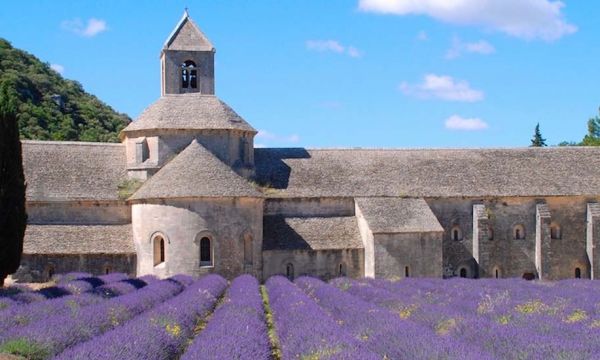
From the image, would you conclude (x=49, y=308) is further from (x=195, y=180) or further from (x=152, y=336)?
(x=195, y=180)

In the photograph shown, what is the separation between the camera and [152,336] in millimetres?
13930

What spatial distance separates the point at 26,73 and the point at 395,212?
42968 millimetres

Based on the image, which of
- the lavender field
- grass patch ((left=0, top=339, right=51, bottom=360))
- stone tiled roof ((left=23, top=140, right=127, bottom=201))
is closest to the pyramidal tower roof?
stone tiled roof ((left=23, top=140, right=127, bottom=201))

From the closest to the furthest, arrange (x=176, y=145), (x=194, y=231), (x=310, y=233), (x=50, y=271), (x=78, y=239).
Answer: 1. (x=194, y=231)
2. (x=50, y=271)
3. (x=78, y=239)
4. (x=310, y=233)
5. (x=176, y=145)

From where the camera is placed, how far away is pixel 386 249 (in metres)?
36.6

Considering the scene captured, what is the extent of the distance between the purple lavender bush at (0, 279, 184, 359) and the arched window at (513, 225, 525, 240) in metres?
23.8

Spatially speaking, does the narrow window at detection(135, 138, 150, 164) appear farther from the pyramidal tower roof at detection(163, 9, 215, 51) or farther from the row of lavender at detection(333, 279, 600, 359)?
the row of lavender at detection(333, 279, 600, 359)

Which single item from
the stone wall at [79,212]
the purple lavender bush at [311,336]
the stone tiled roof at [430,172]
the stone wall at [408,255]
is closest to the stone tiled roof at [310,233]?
the stone tiled roof at [430,172]

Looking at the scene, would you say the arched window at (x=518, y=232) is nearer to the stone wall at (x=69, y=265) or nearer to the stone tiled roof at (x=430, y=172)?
the stone tiled roof at (x=430, y=172)

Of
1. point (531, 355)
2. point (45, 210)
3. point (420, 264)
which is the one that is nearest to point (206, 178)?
point (45, 210)

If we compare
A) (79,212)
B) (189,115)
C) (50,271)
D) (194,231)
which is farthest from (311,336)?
(189,115)

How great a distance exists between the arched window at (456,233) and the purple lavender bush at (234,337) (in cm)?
2056

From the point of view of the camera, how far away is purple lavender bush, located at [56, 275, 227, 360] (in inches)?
475

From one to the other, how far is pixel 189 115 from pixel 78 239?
8.10 m
